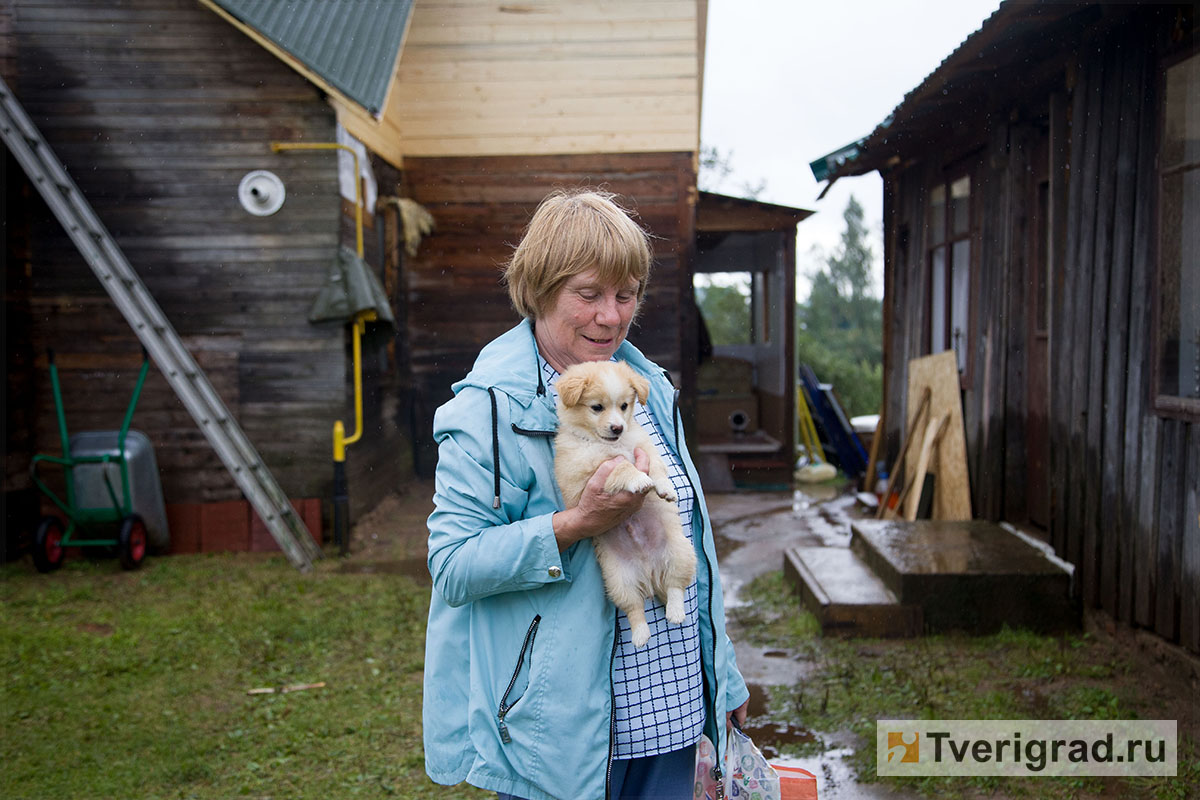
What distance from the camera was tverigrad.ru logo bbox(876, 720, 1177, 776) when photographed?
4.10 m

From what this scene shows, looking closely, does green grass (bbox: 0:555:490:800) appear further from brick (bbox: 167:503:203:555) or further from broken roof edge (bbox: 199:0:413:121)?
broken roof edge (bbox: 199:0:413:121)

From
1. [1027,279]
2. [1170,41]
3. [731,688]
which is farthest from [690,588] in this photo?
[1027,279]

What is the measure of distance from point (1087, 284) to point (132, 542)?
778 centimetres

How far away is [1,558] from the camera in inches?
321

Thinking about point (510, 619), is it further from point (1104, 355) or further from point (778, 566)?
point (778, 566)

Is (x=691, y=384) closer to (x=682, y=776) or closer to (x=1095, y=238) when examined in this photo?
(x=1095, y=238)

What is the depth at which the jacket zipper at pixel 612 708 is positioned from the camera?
193 centimetres

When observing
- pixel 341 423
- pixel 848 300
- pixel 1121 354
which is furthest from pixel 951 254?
pixel 848 300

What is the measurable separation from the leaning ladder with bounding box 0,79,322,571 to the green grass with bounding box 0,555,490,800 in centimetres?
65

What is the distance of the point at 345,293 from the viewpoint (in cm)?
842

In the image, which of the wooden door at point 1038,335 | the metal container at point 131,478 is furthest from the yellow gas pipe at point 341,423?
the wooden door at point 1038,335

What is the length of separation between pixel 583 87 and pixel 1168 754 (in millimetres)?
8873

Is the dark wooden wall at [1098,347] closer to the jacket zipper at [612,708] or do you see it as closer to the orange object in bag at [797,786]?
the orange object in bag at [797,786]

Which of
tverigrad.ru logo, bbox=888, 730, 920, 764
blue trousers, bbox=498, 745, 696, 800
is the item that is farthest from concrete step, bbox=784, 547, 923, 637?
blue trousers, bbox=498, 745, 696, 800
